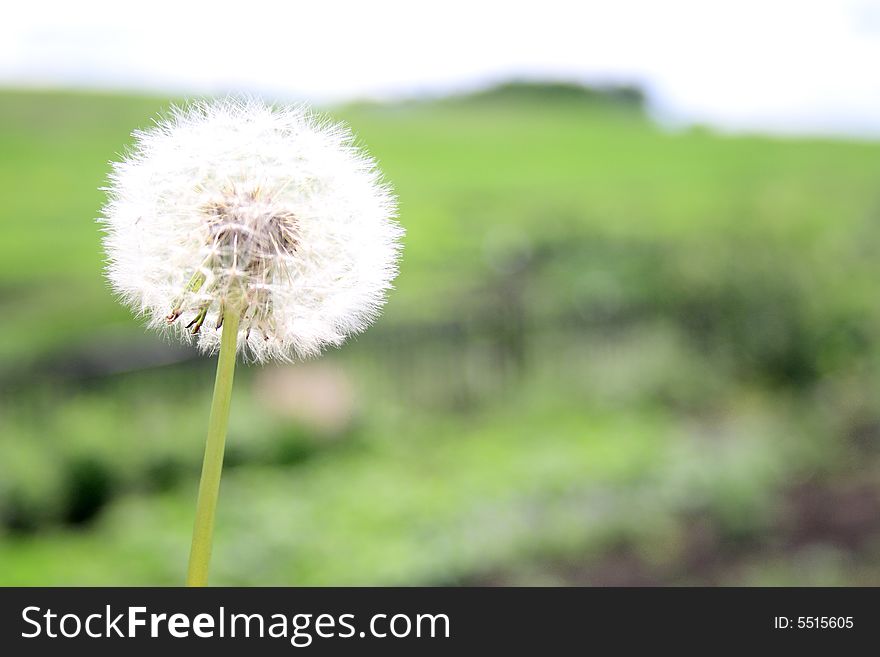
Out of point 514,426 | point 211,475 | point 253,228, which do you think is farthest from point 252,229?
point 514,426

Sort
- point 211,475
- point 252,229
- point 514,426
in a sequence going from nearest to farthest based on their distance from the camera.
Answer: point 211,475 < point 252,229 < point 514,426

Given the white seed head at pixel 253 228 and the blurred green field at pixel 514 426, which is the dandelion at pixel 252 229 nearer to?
the white seed head at pixel 253 228

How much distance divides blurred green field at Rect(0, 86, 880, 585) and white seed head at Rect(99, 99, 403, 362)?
2946 mm

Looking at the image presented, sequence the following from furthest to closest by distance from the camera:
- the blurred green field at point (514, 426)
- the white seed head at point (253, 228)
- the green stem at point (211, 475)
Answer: the blurred green field at point (514, 426) < the white seed head at point (253, 228) < the green stem at point (211, 475)

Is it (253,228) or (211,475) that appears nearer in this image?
(211,475)

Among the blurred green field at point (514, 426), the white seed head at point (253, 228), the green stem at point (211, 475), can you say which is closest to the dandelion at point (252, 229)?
the white seed head at point (253, 228)

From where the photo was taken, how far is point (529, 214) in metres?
13.2

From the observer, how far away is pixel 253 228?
3.58 ft

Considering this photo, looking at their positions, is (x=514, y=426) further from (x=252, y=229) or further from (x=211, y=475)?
(x=211, y=475)

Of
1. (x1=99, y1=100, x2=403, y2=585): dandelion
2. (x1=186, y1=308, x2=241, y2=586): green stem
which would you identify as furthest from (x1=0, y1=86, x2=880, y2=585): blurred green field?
(x1=186, y1=308, x2=241, y2=586): green stem

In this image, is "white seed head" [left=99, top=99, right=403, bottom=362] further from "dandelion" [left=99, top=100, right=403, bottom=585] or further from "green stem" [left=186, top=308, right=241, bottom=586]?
"green stem" [left=186, top=308, right=241, bottom=586]

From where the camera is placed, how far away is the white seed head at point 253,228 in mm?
1079

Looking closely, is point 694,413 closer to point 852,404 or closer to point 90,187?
point 852,404

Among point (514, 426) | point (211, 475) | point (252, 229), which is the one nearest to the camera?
point (211, 475)
